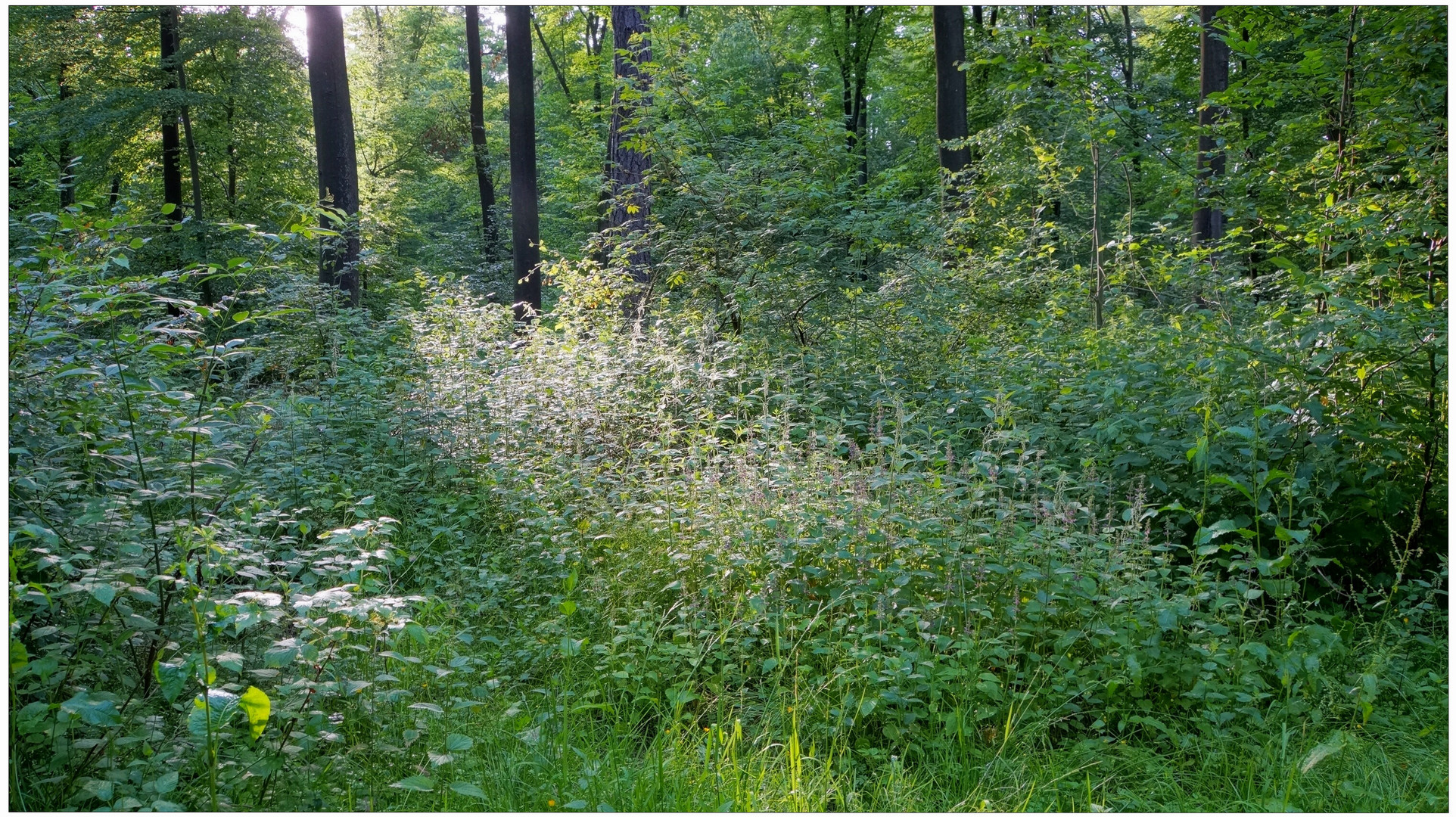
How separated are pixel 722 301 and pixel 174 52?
10365 millimetres

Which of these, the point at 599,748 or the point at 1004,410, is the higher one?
the point at 1004,410

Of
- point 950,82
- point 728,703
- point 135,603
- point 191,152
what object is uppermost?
point 950,82

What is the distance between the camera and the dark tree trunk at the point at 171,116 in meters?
12.8

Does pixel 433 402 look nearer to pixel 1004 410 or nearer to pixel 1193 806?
pixel 1004 410

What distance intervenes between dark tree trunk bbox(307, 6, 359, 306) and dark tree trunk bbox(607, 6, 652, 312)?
3.27m

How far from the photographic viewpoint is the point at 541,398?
6.20 m

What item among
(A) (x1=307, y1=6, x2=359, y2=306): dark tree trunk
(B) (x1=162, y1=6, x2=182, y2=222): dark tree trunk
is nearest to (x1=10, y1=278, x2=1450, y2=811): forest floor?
(A) (x1=307, y1=6, x2=359, y2=306): dark tree trunk

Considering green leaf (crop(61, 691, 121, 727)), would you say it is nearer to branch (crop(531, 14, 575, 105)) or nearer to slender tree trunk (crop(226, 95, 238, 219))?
slender tree trunk (crop(226, 95, 238, 219))

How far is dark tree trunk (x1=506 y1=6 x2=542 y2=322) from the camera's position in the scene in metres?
13.6

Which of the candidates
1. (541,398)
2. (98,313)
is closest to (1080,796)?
(98,313)

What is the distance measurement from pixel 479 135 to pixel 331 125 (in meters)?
10.2

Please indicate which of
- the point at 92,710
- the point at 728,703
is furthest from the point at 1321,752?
the point at 92,710

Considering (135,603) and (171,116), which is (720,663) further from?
(171,116)

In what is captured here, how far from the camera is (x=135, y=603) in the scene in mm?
2803
